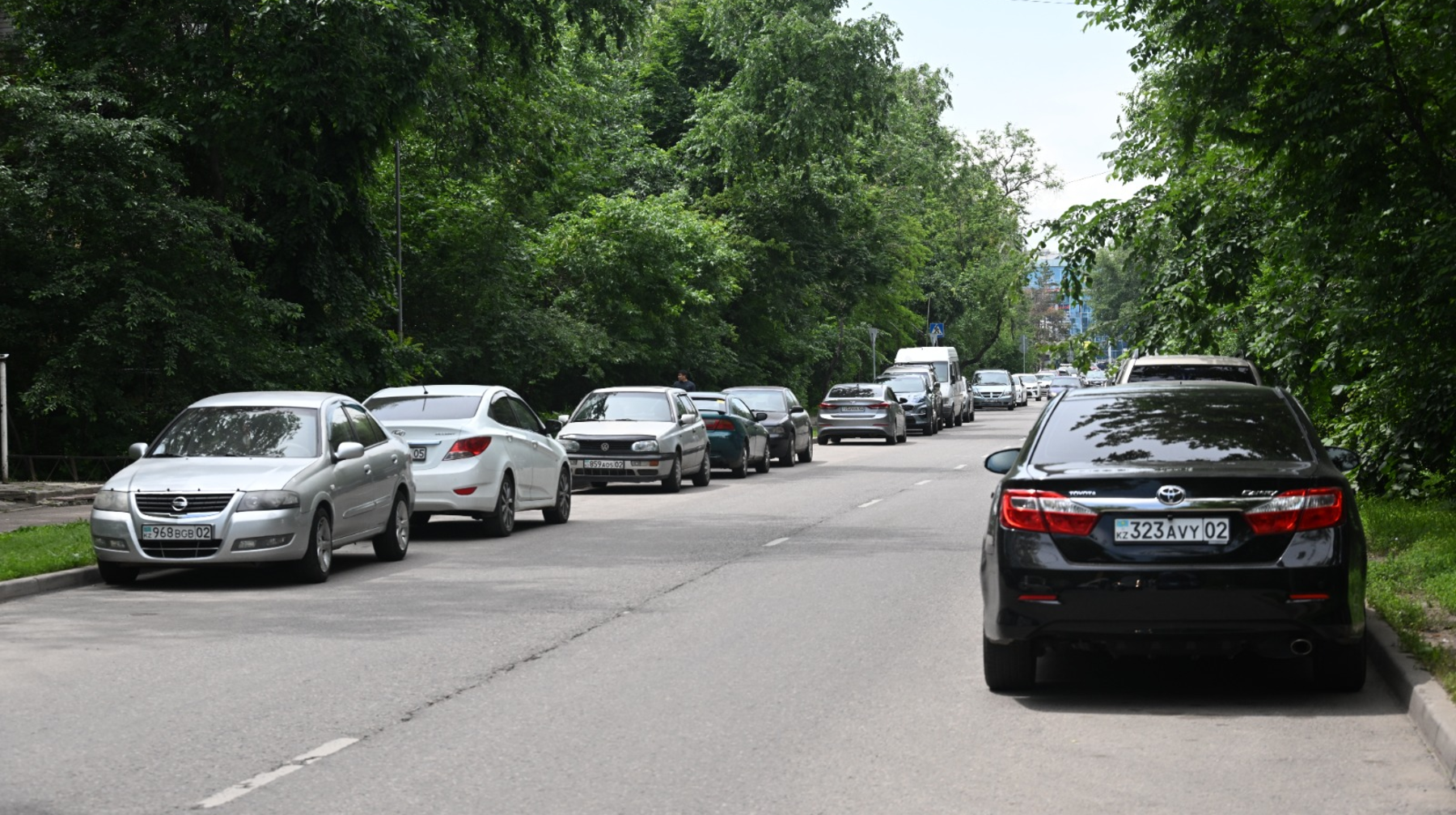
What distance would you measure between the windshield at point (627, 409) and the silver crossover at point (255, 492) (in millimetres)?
9933

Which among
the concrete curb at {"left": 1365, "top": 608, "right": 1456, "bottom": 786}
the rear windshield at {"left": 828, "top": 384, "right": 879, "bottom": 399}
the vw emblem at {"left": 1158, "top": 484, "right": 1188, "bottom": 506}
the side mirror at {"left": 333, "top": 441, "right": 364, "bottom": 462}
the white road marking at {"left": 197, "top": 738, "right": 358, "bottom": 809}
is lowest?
the concrete curb at {"left": 1365, "top": 608, "right": 1456, "bottom": 786}

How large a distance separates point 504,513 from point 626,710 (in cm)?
1017

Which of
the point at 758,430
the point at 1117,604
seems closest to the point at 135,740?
the point at 1117,604

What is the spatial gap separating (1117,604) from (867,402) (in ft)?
118

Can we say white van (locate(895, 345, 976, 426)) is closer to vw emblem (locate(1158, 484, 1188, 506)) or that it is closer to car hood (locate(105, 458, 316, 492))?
car hood (locate(105, 458, 316, 492))

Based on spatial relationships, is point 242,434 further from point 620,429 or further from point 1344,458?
point 620,429

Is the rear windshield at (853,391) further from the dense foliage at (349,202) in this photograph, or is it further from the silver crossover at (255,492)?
the silver crossover at (255,492)

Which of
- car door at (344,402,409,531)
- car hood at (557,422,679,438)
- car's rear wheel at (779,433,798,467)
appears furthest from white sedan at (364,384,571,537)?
car's rear wheel at (779,433,798,467)

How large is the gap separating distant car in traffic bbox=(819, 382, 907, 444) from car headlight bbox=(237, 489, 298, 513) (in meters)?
31.2

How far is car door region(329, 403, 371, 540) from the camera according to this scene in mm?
13977

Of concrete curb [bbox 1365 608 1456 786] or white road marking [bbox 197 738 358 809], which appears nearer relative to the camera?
white road marking [bbox 197 738 358 809]

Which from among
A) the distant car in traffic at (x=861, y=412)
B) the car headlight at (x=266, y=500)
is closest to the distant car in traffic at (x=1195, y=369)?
the car headlight at (x=266, y=500)

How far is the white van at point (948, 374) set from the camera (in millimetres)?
59656

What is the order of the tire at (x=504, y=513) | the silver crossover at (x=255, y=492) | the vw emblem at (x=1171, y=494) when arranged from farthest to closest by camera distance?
the tire at (x=504, y=513)
the silver crossover at (x=255, y=492)
the vw emblem at (x=1171, y=494)
